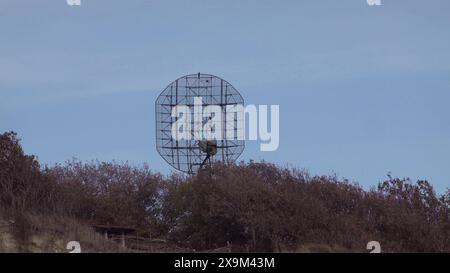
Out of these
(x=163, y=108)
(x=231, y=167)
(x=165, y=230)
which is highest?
(x=163, y=108)

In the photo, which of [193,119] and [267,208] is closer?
[267,208]

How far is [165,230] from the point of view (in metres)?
47.1

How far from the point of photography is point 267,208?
39.4 meters

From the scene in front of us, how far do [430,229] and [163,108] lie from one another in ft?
55.8

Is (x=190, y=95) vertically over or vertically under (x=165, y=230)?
over

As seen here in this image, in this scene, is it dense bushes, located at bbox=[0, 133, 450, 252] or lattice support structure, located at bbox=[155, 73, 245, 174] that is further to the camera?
lattice support structure, located at bbox=[155, 73, 245, 174]

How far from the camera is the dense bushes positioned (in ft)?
124

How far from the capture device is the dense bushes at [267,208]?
124ft

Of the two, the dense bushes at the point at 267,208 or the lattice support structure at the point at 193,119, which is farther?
the lattice support structure at the point at 193,119

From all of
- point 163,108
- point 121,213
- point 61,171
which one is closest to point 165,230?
point 121,213
